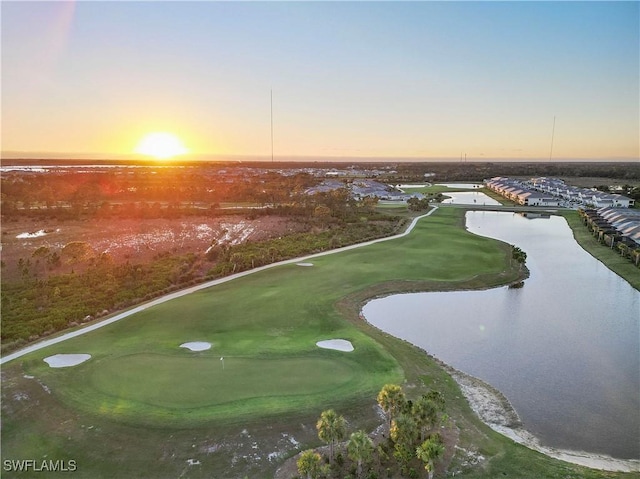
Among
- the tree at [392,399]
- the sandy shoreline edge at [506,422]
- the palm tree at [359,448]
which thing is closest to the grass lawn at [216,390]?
the sandy shoreline edge at [506,422]

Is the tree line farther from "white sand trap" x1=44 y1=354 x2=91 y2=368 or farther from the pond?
"white sand trap" x1=44 y1=354 x2=91 y2=368

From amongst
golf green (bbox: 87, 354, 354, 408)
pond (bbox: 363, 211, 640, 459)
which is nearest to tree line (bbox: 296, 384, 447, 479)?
golf green (bbox: 87, 354, 354, 408)

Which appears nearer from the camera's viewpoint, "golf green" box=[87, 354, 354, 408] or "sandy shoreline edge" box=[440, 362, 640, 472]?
"sandy shoreline edge" box=[440, 362, 640, 472]

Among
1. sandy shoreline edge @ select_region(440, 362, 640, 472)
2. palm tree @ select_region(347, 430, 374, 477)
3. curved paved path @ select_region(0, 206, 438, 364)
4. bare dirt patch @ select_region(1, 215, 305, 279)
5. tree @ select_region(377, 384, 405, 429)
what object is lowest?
sandy shoreline edge @ select_region(440, 362, 640, 472)

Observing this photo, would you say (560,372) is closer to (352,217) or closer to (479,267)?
(479,267)

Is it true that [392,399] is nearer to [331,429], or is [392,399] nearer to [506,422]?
[331,429]

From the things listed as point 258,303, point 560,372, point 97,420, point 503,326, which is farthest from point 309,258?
point 97,420
